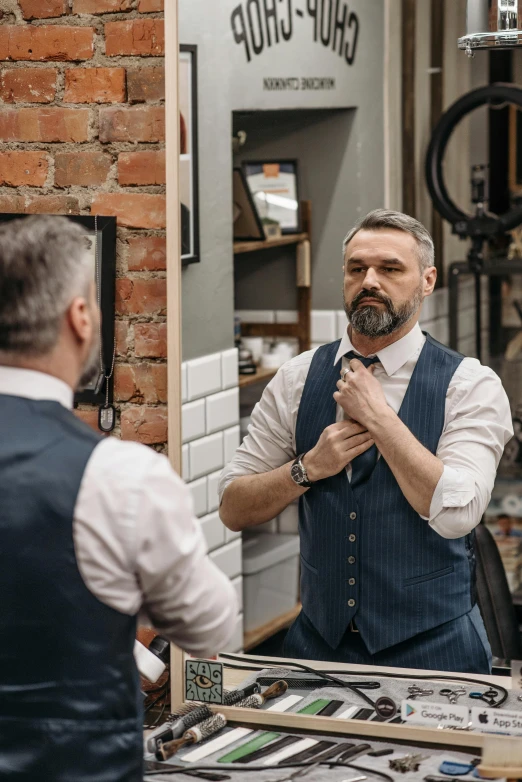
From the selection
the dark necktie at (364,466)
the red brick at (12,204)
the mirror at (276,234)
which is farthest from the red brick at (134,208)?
the dark necktie at (364,466)

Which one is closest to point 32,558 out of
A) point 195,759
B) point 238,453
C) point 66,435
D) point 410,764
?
point 66,435

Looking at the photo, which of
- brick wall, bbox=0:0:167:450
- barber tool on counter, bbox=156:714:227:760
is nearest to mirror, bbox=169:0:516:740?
brick wall, bbox=0:0:167:450

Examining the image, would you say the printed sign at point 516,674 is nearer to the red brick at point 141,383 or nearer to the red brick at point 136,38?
the red brick at point 141,383

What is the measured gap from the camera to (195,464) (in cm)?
252

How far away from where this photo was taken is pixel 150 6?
2.48 meters

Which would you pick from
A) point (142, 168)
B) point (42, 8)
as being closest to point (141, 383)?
point (142, 168)

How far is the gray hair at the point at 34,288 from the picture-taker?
4.23 ft

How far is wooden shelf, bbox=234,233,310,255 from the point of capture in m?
2.29

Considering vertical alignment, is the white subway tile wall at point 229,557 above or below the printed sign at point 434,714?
above

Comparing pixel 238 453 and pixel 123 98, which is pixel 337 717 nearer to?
pixel 238 453

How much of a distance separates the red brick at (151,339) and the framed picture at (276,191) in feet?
1.37

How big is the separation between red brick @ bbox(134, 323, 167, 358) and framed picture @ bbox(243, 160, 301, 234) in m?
0.42

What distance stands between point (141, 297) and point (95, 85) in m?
0.54

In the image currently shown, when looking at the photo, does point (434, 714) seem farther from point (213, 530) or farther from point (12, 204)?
point (12, 204)
